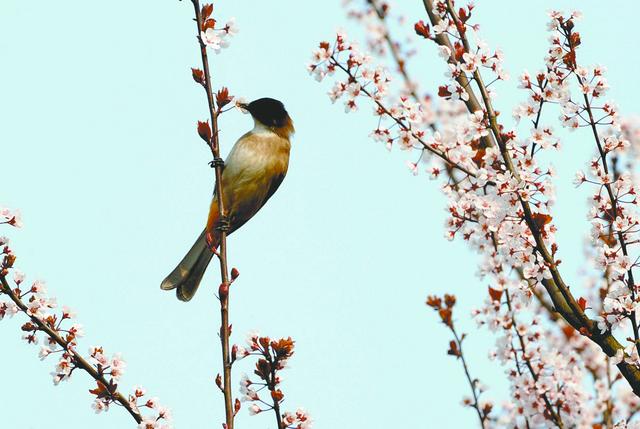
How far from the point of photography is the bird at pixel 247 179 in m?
6.09

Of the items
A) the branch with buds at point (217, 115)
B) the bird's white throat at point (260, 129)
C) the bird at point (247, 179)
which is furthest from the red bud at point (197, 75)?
the bird's white throat at point (260, 129)

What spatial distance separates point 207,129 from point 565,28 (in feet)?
5.88

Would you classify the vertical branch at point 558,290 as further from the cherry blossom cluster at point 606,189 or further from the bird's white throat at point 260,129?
the bird's white throat at point 260,129

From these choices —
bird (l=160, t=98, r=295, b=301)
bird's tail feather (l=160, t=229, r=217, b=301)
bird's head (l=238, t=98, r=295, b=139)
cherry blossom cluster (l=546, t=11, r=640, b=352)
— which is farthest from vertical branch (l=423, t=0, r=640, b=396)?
Result: bird's head (l=238, t=98, r=295, b=139)

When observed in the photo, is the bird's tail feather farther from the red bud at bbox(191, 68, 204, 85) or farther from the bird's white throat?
the red bud at bbox(191, 68, 204, 85)

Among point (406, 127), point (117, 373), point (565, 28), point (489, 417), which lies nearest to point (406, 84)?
point (406, 127)

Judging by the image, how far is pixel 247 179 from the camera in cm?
643

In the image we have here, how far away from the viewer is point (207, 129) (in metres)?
Result: 3.79

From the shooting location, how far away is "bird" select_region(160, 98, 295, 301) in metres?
6.09

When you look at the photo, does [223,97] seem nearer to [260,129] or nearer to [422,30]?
[422,30]

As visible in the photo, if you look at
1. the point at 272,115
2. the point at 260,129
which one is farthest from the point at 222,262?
the point at 272,115

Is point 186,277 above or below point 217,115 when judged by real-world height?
above

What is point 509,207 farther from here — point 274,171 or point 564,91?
point 274,171

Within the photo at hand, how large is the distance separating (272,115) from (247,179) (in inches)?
31.3
